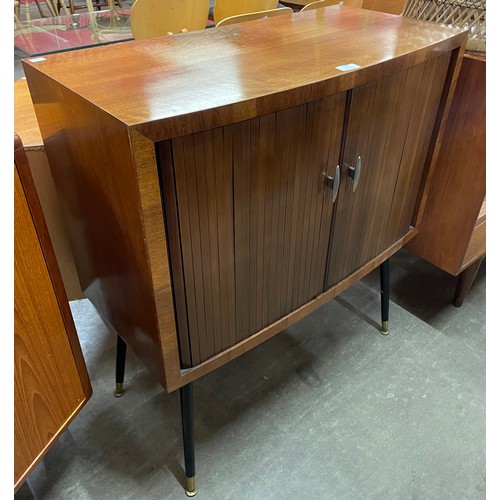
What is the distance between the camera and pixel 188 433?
962 millimetres

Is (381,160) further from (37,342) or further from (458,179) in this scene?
(37,342)

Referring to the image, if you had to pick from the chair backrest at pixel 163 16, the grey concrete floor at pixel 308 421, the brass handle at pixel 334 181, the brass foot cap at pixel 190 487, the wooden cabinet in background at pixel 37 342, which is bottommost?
the grey concrete floor at pixel 308 421

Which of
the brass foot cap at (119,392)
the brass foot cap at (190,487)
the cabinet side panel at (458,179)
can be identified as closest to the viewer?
the brass foot cap at (190,487)

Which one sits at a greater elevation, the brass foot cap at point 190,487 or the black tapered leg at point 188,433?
the black tapered leg at point 188,433

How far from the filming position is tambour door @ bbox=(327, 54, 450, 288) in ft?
2.81

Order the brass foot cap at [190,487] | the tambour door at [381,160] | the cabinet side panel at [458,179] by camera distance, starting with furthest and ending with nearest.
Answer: the cabinet side panel at [458,179] < the brass foot cap at [190,487] < the tambour door at [381,160]

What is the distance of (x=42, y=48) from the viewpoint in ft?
9.95

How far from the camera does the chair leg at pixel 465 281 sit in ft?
4.82

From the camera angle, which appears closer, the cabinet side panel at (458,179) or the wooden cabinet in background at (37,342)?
the wooden cabinet in background at (37,342)

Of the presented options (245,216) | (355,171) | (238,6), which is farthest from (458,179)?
(238,6)

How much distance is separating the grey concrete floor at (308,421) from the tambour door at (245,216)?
1.26 feet

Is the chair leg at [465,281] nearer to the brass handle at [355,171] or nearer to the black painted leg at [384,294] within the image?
the black painted leg at [384,294]

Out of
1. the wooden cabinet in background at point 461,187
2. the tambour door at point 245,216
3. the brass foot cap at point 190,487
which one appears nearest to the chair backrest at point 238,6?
the wooden cabinet in background at point 461,187

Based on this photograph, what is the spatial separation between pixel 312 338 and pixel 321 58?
2.88 ft
